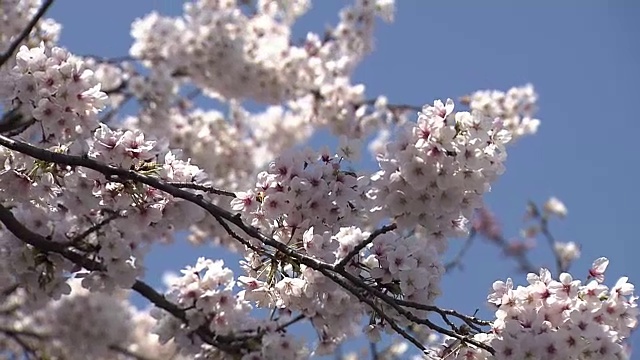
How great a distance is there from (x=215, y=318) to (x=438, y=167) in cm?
156

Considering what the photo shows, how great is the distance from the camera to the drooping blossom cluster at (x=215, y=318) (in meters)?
3.95

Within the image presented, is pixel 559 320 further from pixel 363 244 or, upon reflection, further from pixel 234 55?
pixel 234 55

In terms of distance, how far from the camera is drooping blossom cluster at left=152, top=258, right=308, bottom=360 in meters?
3.95

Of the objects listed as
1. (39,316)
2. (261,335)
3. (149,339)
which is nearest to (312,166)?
(261,335)

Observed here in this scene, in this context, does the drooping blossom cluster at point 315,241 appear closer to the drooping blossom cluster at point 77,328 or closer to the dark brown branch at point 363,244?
the dark brown branch at point 363,244

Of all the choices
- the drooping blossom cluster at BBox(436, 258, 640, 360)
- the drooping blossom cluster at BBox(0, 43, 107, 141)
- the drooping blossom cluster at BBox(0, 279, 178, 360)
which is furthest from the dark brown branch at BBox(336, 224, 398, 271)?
the drooping blossom cluster at BBox(0, 279, 178, 360)

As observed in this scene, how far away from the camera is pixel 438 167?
120 inches

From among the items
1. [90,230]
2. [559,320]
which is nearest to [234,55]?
[90,230]

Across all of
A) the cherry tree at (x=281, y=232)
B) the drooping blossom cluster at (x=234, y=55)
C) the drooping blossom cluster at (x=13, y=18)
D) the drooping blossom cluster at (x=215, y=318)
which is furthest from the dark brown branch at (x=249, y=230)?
the drooping blossom cluster at (x=234, y=55)

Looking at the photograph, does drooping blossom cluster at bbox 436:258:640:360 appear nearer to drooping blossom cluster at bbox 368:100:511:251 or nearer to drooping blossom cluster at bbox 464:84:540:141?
drooping blossom cluster at bbox 368:100:511:251

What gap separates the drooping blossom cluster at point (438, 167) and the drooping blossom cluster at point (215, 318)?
1.08 meters

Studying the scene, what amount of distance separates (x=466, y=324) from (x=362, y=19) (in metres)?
6.40

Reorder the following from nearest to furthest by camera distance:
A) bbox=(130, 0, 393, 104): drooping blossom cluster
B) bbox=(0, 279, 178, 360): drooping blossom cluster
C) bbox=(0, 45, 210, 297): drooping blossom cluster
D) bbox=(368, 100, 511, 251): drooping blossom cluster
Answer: bbox=(368, 100, 511, 251): drooping blossom cluster < bbox=(0, 45, 210, 297): drooping blossom cluster < bbox=(0, 279, 178, 360): drooping blossom cluster < bbox=(130, 0, 393, 104): drooping blossom cluster

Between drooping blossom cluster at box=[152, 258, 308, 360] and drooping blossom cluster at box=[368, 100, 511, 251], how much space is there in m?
1.08
